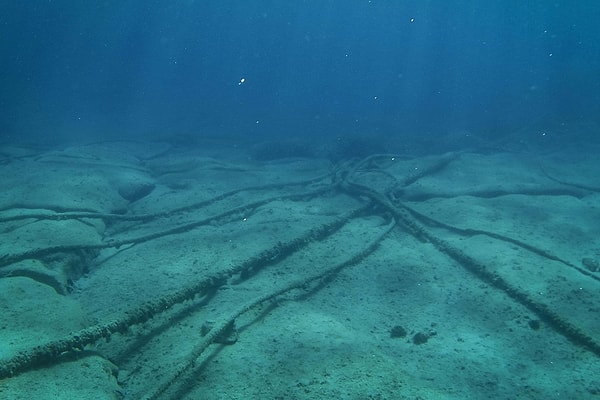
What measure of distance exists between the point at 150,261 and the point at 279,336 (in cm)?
263

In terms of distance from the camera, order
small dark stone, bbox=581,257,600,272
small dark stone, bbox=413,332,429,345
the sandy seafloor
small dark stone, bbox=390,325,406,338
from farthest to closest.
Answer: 1. small dark stone, bbox=581,257,600,272
2. small dark stone, bbox=390,325,406,338
3. small dark stone, bbox=413,332,429,345
4. the sandy seafloor

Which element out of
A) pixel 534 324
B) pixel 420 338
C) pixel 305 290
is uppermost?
pixel 305 290

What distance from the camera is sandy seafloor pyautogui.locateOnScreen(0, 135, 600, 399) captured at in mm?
3174

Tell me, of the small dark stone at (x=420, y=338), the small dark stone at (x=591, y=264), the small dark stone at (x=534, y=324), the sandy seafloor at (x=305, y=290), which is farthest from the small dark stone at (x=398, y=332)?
the small dark stone at (x=591, y=264)

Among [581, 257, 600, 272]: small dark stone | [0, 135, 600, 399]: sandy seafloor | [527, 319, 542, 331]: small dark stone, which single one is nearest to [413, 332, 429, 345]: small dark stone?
[0, 135, 600, 399]: sandy seafloor

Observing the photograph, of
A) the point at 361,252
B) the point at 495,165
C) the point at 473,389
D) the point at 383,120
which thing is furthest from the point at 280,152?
the point at 383,120

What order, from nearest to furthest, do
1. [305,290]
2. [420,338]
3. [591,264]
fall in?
[420,338], [305,290], [591,264]

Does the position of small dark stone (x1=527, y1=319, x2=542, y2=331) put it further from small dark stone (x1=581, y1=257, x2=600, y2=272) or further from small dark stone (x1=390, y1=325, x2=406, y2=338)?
small dark stone (x1=581, y1=257, x2=600, y2=272)

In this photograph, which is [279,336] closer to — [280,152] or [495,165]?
[495,165]

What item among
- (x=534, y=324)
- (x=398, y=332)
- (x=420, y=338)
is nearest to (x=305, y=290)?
(x=398, y=332)

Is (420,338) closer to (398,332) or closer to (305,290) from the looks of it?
(398,332)

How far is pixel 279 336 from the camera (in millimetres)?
3703

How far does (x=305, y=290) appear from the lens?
15.4 ft

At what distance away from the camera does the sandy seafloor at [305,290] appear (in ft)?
10.4
